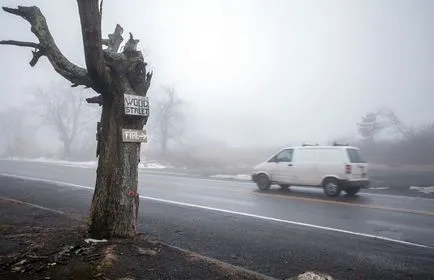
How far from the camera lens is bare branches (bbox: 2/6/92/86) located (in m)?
5.96

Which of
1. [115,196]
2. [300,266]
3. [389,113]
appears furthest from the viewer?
[389,113]

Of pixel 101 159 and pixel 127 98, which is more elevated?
pixel 127 98

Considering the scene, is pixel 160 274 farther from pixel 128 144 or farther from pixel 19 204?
pixel 19 204

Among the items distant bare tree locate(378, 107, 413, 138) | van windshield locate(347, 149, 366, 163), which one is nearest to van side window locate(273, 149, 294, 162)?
van windshield locate(347, 149, 366, 163)

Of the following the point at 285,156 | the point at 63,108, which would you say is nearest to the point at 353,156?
the point at 285,156

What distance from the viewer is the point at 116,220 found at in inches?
237

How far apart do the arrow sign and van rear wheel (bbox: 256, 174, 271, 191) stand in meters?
10.1

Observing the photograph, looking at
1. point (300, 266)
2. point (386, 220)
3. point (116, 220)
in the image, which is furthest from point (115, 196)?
point (386, 220)

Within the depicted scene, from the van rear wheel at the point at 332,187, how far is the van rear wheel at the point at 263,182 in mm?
2726

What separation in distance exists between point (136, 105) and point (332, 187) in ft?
32.0

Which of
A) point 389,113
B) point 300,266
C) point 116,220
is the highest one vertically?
point 389,113

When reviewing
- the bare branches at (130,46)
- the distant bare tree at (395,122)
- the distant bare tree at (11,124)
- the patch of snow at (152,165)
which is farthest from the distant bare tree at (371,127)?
the distant bare tree at (11,124)

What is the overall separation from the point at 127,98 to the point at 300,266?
4.09 meters

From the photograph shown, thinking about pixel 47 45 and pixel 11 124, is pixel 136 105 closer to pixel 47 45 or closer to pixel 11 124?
pixel 47 45
